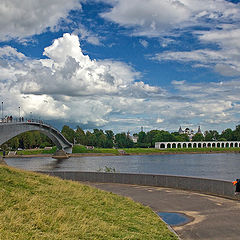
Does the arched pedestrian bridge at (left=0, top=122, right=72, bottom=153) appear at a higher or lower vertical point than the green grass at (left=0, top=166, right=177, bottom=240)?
higher

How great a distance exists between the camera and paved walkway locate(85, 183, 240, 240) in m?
14.2

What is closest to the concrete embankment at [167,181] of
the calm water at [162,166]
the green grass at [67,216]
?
the green grass at [67,216]

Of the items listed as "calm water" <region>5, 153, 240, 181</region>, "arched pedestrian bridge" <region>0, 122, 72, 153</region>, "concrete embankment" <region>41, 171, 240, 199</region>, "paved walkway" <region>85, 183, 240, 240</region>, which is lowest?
"calm water" <region>5, 153, 240, 181</region>

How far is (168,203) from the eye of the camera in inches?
818

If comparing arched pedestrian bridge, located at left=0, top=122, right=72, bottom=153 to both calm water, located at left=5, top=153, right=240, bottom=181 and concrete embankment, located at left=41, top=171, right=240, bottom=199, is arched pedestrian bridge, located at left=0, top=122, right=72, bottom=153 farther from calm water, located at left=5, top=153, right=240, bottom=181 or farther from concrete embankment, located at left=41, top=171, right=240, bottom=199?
concrete embankment, located at left=41, top=171, right=240, bottom=199

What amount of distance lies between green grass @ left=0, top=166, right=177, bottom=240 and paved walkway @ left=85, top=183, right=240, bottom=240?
5.45 feet

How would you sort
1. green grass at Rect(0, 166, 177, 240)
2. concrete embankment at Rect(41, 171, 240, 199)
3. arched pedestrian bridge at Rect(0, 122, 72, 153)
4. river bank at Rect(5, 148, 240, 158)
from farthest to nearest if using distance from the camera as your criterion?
1. river bank at Rect(5, 148, 240, 158)
2. arched pedestrian bridge at Rect(0, 122, 72, 153)
3. concrete embankment at Rect(41, 171, 240, 199)
4. green grass at Rect(0, 166, 177, 240)

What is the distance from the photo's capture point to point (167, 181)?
2733 centimetres

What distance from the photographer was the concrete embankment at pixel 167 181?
23.1 metres

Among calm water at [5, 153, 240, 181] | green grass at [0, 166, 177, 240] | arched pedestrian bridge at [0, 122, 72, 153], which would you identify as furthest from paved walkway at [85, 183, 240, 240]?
arched pedestrian bridge at [0, 122, 72, 153]

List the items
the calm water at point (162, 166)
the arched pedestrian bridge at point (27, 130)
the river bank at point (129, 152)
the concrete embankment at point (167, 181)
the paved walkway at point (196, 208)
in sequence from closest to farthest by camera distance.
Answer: the paved walkway at point (196, 208) → the concrete embankment at point (167, 181) → the arched pedestrian bridge at point (27, 130) → the calm water at point (162, 166) → the river bank at point (129, 152)

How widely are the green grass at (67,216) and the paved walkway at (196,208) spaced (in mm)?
1662

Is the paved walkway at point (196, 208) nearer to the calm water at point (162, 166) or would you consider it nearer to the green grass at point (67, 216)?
the green grass at point (67, 216)

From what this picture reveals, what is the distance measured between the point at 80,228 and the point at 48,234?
5.19 feet
